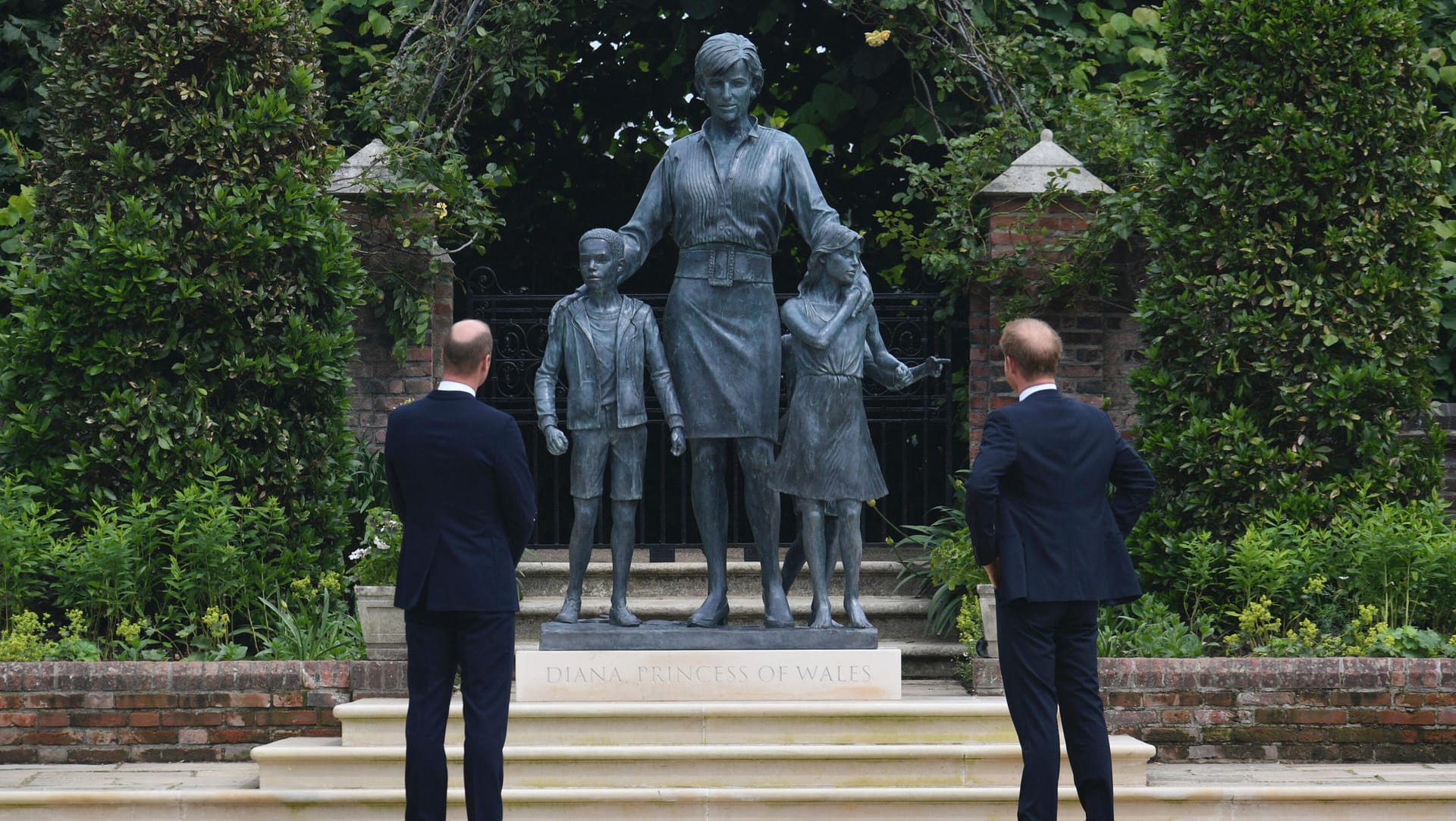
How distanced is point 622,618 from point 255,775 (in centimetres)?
157

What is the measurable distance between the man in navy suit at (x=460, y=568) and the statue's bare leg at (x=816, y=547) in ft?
6.08

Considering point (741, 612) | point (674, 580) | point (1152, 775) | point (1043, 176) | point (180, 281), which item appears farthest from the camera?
point (1043, 176)

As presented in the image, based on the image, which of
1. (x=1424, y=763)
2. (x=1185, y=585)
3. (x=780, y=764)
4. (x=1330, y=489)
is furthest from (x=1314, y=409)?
(x=780, y=764)

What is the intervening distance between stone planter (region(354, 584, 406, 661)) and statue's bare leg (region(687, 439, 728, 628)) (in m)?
1.32

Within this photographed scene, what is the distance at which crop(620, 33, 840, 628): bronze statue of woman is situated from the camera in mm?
6227

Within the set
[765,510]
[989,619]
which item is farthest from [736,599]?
[765,510]

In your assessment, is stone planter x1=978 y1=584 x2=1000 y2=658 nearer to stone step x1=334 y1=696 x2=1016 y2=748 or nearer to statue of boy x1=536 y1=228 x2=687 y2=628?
stone step x1=334 y1=696 x2=1016 y2=748

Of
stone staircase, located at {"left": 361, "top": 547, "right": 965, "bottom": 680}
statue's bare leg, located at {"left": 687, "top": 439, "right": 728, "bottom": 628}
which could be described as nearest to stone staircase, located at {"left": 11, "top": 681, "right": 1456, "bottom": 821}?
statue's bare leg, located at {"left": 687, "top": 439, "right": 728, "bottom": 628}

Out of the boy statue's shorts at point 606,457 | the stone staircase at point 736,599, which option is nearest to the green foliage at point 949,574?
the stone staircase at point 736,599

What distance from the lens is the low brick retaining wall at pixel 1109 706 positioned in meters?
6.44

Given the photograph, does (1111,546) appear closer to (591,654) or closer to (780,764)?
(780,764)

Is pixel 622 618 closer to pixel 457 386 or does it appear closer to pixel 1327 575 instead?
pixel 457 386

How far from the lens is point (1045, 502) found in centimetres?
441

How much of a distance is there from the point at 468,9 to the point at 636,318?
3432 mm
